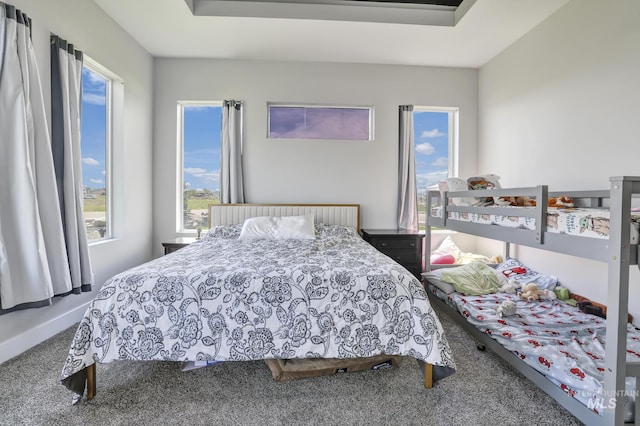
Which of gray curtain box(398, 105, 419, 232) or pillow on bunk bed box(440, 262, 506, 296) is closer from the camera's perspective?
pillow on bunk bed box(440, 262, 506, 296)

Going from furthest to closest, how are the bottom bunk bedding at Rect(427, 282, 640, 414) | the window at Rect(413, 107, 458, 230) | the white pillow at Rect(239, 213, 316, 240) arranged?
the window at Rect(413, 107, 458, 230) → the white pillow at Rect(239, 213, 316, 240) → the bottom bunk bedding at Rect(427, 282, 640, 414)

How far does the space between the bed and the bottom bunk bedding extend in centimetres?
54

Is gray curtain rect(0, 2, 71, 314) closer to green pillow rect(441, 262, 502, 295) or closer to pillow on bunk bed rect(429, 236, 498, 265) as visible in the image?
green pillow rect(441, 262, 502, 295)

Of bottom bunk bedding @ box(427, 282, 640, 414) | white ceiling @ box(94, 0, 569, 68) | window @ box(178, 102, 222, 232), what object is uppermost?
white ceiling @ box(94, 0, 569, 68)

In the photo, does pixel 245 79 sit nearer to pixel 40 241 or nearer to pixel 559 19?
pixel 40 241

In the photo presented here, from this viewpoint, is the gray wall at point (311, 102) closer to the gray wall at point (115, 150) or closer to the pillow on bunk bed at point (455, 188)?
the gray wall at point (115, 150)

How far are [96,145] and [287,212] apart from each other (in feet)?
7.14

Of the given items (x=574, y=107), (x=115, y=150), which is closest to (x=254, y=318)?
(x=115, y=150)

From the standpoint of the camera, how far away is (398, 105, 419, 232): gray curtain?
3.76 m

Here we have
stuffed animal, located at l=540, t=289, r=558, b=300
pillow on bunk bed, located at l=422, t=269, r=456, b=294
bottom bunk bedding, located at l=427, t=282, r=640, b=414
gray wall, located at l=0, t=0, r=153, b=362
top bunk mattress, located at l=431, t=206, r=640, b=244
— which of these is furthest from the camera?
pillow on bunk bed, located at l=422, t=269, r=456, b=294

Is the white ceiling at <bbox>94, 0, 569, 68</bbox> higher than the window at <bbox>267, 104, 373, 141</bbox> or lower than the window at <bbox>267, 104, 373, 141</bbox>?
higher

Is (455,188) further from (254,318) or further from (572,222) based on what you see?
(254,318)

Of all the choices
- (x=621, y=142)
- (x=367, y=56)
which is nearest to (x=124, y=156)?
(x=367, y=56)

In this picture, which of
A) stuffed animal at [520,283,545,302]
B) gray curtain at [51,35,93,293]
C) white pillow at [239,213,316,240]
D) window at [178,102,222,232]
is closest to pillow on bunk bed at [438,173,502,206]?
stuffed animal at [520,283,545,302]
